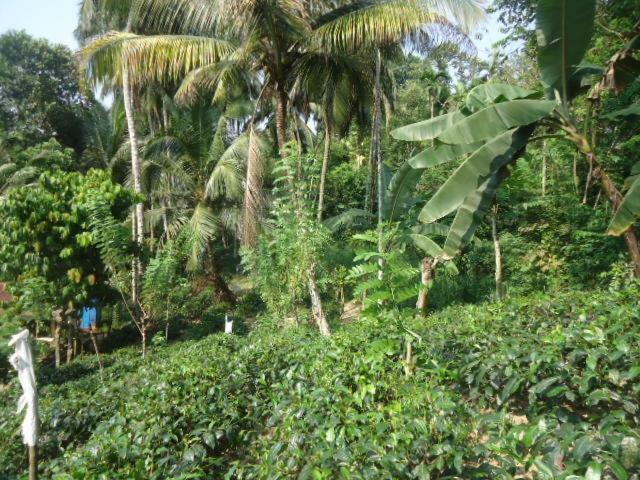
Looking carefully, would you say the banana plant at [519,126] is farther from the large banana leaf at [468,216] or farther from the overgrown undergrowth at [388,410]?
the overgrown undergrowth at [388,410]

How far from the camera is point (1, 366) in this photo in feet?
23.8

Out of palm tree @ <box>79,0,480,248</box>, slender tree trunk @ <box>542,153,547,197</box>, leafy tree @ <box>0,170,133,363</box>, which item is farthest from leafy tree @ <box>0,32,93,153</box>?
slender tree trunk @ <box>542,153,547,197</box>

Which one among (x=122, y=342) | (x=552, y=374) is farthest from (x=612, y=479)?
(x=122, y=342)

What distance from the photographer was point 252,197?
27.5ft

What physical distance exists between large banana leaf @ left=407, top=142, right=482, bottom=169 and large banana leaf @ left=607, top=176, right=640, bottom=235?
4.90 ft

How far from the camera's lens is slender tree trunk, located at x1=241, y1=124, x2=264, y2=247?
27.3 feet

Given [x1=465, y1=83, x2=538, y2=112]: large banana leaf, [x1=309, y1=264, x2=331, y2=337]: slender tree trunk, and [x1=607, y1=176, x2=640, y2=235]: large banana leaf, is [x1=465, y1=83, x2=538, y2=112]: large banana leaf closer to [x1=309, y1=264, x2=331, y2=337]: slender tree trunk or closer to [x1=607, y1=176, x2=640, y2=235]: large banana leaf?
[x1=607, y1=176, x2=640, y2=235]: large banana leaf

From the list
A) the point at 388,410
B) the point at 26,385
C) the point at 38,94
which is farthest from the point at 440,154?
the point at 38,94

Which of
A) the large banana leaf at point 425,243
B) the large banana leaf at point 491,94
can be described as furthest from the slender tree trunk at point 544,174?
the large banana leaf at point 491,94

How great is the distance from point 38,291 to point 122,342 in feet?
15.8

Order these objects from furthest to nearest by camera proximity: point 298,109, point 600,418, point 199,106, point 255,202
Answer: point 199,106, point 298,109, point 255,202, point 600,418

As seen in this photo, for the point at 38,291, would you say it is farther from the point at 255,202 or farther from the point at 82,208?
the point at 255,202

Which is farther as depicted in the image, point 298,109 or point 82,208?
point 298,109

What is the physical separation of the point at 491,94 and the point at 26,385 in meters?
4.69
